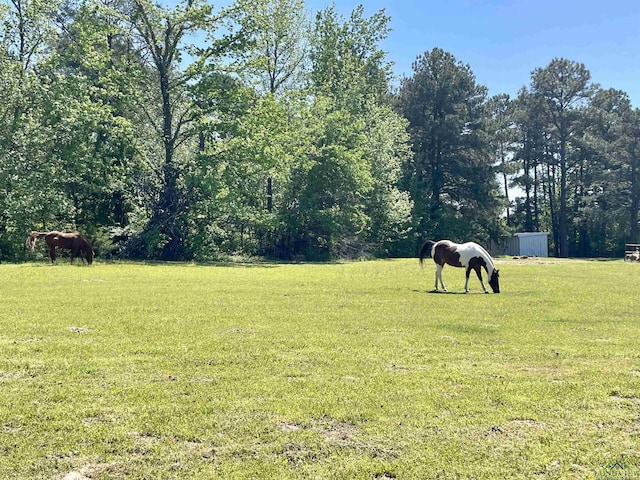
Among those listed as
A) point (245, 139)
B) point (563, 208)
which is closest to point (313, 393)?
point (245, 139)

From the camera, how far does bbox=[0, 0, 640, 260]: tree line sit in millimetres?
27391

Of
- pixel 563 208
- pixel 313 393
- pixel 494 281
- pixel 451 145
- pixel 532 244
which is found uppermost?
pixel 451 145

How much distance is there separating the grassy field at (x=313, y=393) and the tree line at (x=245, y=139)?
19.2m

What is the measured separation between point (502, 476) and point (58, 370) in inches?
180

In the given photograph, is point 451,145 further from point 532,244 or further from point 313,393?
point 313,393

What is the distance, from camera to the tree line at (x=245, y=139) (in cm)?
2739

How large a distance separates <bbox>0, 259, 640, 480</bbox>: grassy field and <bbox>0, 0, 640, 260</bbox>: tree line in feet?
63.0

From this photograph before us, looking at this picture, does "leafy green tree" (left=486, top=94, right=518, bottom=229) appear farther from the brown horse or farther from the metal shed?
the brown horse

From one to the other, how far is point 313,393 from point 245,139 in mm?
25147

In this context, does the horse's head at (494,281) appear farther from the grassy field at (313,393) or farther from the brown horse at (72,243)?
the brown horse at (72,243)

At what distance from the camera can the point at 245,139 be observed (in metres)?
29.0

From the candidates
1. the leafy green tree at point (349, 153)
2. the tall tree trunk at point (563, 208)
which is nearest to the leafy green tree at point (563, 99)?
the tall tree trunk at point (563, 208)

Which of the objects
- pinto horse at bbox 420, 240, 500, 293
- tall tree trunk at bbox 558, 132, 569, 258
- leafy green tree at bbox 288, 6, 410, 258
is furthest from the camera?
tall tree trunk at bbox 558, 132, 569, 258

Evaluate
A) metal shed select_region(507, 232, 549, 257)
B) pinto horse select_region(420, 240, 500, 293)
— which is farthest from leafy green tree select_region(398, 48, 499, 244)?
pinto horse select_region(420, 240, 500, 293)
